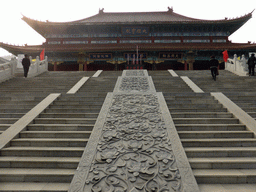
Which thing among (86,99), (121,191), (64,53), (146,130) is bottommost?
(121,191)

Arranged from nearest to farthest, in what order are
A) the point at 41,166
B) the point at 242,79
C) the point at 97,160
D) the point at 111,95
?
the point at 97,160, the point at 41,166, the point at 111,95, the point at 242,79

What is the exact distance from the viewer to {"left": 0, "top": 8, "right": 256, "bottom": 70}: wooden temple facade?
16.5 m

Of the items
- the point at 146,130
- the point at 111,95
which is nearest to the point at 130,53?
the point at 111,95

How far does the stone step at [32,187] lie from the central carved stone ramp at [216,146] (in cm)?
235

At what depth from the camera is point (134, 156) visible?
9.75ft

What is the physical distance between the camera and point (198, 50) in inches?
639

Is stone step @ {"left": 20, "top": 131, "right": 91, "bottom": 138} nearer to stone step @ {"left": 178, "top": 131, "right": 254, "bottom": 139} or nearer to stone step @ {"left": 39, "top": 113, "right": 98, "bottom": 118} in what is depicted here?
stone step @ {"left": 39, "top": 113, "right": 98, "bottom": 118}

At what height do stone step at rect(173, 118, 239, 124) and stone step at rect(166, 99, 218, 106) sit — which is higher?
stone step at rect(166, 99, 218, 106)

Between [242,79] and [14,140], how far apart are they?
33.1 feet

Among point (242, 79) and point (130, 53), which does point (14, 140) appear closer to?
point (242, 79)

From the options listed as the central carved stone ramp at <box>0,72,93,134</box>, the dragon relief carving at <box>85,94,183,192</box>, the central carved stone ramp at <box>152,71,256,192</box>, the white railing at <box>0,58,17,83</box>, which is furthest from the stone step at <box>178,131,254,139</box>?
the white railing at <box>0,58,17,83</box>

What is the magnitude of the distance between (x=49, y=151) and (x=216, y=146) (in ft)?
12.0

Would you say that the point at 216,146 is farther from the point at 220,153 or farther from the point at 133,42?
the point at 133,42

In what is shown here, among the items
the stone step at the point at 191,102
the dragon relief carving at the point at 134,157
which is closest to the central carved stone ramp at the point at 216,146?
the stone step at the point at 191,102
